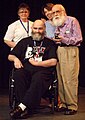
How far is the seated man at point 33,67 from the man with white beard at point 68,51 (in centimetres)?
14

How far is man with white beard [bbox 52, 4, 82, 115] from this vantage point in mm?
4449

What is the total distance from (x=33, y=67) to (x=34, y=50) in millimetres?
213

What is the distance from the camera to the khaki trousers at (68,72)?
450 centimetres

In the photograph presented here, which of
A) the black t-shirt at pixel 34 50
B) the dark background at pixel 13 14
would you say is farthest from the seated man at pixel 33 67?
the dark background at pixel 13 14

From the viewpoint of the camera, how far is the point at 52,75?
4.36 meters

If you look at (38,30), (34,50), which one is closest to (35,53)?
(34,50)

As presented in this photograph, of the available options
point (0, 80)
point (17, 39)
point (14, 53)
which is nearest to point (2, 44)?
point (0, 80)

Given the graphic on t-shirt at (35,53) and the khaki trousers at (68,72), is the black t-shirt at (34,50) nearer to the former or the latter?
the graphic on t-shirt at (35,53)

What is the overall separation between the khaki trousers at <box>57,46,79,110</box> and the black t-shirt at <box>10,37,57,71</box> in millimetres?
126

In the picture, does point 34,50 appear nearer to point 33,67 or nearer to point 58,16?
point 33,67

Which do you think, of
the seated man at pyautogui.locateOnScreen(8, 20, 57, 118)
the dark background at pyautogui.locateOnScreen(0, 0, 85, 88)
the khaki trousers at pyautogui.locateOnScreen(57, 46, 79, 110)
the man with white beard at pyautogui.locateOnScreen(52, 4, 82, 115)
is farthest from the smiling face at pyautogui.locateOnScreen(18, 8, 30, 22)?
the dark background at pyautogui.locateOnScreen(0, 0, 85, 88)

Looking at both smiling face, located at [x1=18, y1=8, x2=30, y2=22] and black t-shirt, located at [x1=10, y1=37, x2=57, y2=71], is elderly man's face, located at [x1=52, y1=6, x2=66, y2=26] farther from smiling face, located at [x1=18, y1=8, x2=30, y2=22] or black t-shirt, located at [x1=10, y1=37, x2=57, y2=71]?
smiling face, located at [x1=18, y1=8, x2=30, y2=22]

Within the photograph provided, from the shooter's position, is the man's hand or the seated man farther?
the man's hand

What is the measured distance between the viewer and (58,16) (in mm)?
4500
